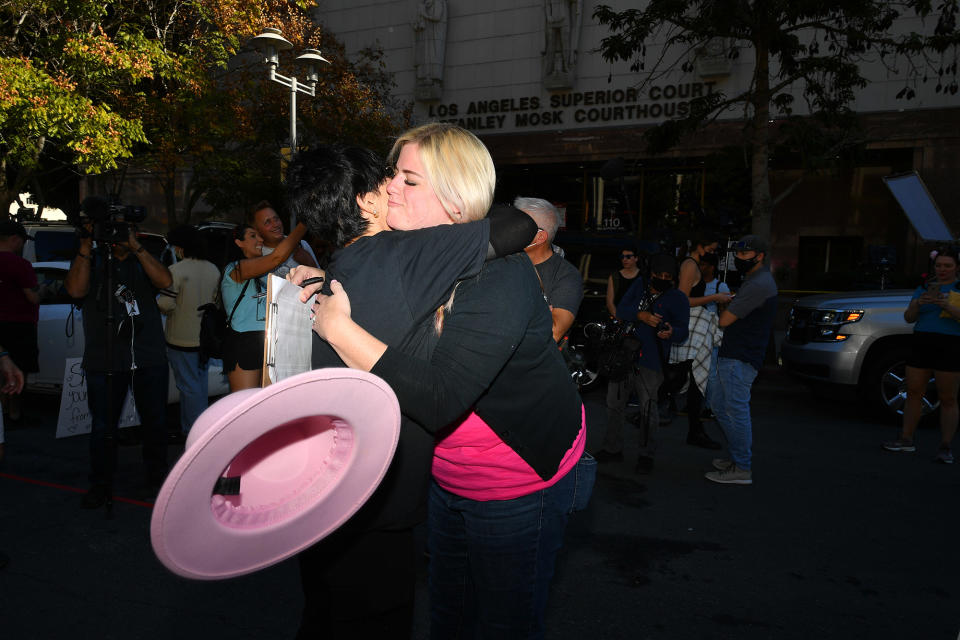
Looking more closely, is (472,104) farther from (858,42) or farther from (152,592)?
(152,592)

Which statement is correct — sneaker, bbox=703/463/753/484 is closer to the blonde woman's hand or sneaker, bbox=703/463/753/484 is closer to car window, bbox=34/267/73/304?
the blonde woman's hand

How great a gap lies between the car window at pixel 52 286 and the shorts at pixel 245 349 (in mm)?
3296

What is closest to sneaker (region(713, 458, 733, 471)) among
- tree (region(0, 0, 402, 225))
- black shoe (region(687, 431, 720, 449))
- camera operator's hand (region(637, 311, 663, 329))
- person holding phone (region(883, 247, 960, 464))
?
black shoe (region(687, 431, 720, 449))

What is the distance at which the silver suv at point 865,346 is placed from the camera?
23.7ft

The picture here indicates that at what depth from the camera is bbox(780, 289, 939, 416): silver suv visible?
7.22 metres

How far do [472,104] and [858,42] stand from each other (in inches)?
475

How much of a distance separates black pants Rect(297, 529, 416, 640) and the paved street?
1616 mm

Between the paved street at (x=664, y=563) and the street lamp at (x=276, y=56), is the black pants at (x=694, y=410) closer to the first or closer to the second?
the paved street at (x=664, y=563)

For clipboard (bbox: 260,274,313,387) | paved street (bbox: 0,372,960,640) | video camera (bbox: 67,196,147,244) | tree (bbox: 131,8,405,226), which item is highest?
tree (bbox: 131,8,405,226)

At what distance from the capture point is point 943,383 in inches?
228

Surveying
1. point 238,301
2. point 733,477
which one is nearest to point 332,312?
point 238,301

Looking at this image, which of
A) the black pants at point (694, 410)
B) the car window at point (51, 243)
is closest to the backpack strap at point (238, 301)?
the black pants at point (694, 410)

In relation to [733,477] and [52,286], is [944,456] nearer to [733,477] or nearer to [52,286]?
[733,477]

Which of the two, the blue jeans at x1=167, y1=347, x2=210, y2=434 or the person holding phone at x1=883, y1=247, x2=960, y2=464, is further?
the person holding phone at x1=883, y1=247, x2=960, y2=464
